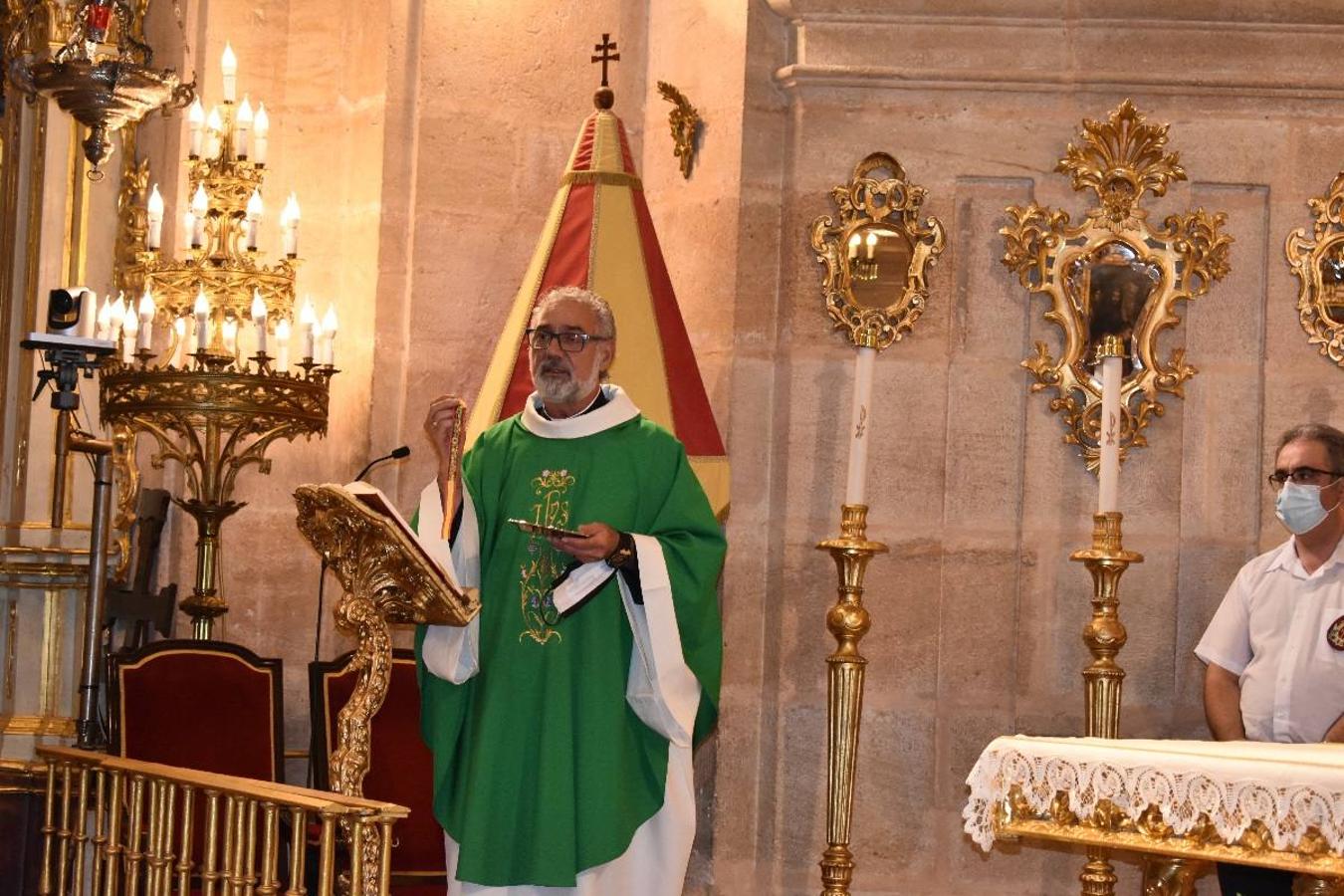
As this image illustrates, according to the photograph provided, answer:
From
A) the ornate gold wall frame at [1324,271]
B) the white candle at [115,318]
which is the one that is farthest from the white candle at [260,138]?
the ornate gold wall frame at [1324,271]

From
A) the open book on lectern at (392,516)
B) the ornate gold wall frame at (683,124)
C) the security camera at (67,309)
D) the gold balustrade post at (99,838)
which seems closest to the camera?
the open book on lectern at (392,516)

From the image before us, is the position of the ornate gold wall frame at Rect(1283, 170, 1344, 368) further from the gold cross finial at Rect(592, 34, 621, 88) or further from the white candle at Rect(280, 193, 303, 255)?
the white candle at Rect(280, 193, 303, 255)

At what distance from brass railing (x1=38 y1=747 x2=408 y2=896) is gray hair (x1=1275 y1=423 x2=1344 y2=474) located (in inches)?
117

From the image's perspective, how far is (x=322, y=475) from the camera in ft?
24.7

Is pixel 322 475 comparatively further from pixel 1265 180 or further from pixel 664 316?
pixel 1265 180

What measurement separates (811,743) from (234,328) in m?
2.40

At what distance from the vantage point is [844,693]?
635 cm

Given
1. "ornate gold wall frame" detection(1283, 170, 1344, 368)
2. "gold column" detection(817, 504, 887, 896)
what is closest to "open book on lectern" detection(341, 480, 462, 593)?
"gold column" detection(817, 504, 887, 896)

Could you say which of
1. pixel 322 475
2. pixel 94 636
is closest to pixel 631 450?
pixel 94 636

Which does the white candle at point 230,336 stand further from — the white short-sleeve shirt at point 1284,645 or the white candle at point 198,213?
the white short-sleeve shirt at point 1284,645

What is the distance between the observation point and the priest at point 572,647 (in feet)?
17.0

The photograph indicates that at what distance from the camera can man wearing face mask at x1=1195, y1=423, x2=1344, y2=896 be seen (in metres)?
5.89

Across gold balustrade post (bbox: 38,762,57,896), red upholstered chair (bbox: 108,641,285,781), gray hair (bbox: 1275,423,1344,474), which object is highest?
gray hair (bbox: 1275,423,1344,474)

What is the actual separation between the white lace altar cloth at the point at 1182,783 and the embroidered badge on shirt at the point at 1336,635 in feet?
3.41
